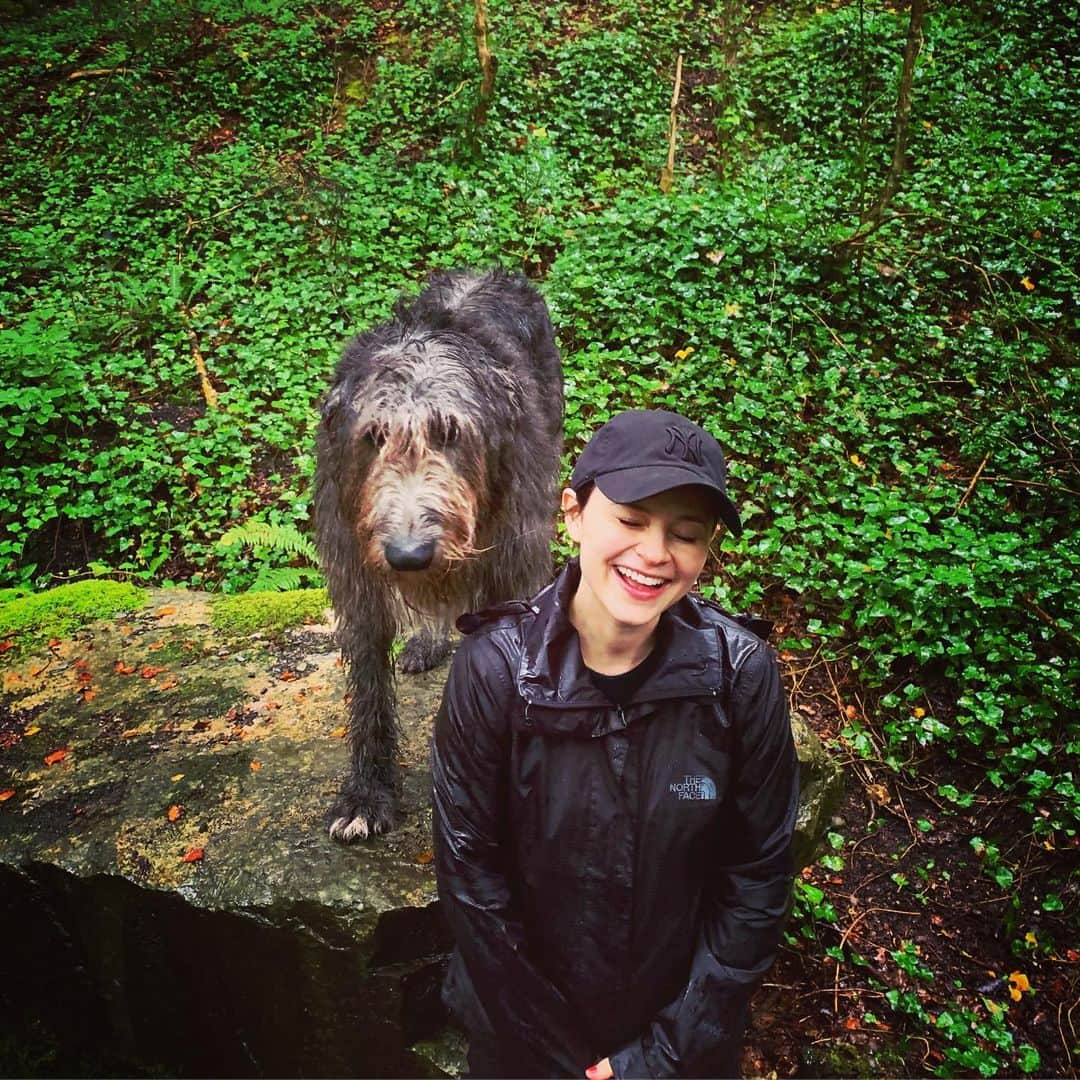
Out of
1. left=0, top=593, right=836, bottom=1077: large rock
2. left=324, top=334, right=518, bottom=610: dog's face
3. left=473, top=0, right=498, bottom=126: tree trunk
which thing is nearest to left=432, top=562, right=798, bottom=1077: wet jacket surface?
left=324, top=334, right=518, bottom=610: dog's face

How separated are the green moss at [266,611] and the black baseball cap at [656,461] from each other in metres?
3.03

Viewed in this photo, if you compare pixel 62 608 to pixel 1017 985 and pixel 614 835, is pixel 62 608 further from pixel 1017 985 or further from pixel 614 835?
pixel 1017 985

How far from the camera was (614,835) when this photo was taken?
2.13 metres

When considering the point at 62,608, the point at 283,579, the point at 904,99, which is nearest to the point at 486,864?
the point at 62,608

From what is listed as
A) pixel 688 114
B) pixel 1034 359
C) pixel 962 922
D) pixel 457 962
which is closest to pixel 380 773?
pixel 457 962

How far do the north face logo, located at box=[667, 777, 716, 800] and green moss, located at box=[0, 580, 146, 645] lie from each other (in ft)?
13.2

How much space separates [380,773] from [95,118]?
1168 centimetres

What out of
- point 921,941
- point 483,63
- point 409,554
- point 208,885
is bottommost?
point 921,941

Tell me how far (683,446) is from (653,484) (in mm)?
141

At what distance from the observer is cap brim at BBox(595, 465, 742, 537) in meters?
1.90

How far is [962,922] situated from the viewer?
4.18 metres

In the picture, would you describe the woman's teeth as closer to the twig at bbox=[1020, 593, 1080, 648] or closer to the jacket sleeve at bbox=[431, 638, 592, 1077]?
the jacket sleeve at bbox=[431, 638, 592, 1077]

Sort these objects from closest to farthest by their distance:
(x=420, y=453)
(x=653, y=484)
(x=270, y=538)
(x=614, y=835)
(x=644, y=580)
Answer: (x=653, y=484)
(x=644, y=580)
(x=614, y=835)
(x=420, y=453)
(x=270, y=538)

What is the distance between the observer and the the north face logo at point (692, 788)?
6.90ft
